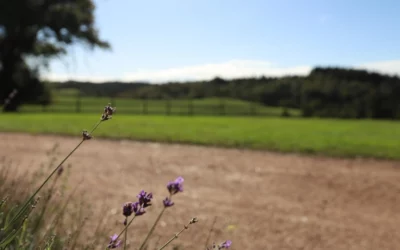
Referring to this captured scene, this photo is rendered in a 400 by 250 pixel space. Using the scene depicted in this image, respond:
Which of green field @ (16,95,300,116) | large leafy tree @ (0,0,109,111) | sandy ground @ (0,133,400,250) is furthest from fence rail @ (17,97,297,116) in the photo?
sandy ground @ (0,133,400,250)

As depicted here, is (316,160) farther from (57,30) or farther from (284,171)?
(57,30)

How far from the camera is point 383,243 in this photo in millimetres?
5211

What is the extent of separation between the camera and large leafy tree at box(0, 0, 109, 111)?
28547mm

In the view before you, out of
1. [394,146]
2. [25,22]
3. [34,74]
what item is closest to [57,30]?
[25,22]

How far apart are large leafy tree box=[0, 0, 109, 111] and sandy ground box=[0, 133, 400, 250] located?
1871 cm

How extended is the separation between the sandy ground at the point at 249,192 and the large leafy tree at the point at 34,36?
18.7 m

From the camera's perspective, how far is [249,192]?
7547 millimetres

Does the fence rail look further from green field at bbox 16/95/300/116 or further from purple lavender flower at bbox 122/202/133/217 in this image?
purple lavender flower at bbox 122/202/133/217

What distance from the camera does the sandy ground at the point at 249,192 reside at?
5.29m

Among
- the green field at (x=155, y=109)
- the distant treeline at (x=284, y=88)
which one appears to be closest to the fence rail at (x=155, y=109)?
the green field at (x=155, y=109)

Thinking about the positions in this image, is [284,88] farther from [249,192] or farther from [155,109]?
[249,192]

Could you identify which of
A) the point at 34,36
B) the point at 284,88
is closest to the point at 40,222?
the point at 34,36

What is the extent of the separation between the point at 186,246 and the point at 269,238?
45.2 inches

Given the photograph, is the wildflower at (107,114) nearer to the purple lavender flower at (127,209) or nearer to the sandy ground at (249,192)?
the purple lavender flower at (127,209)
